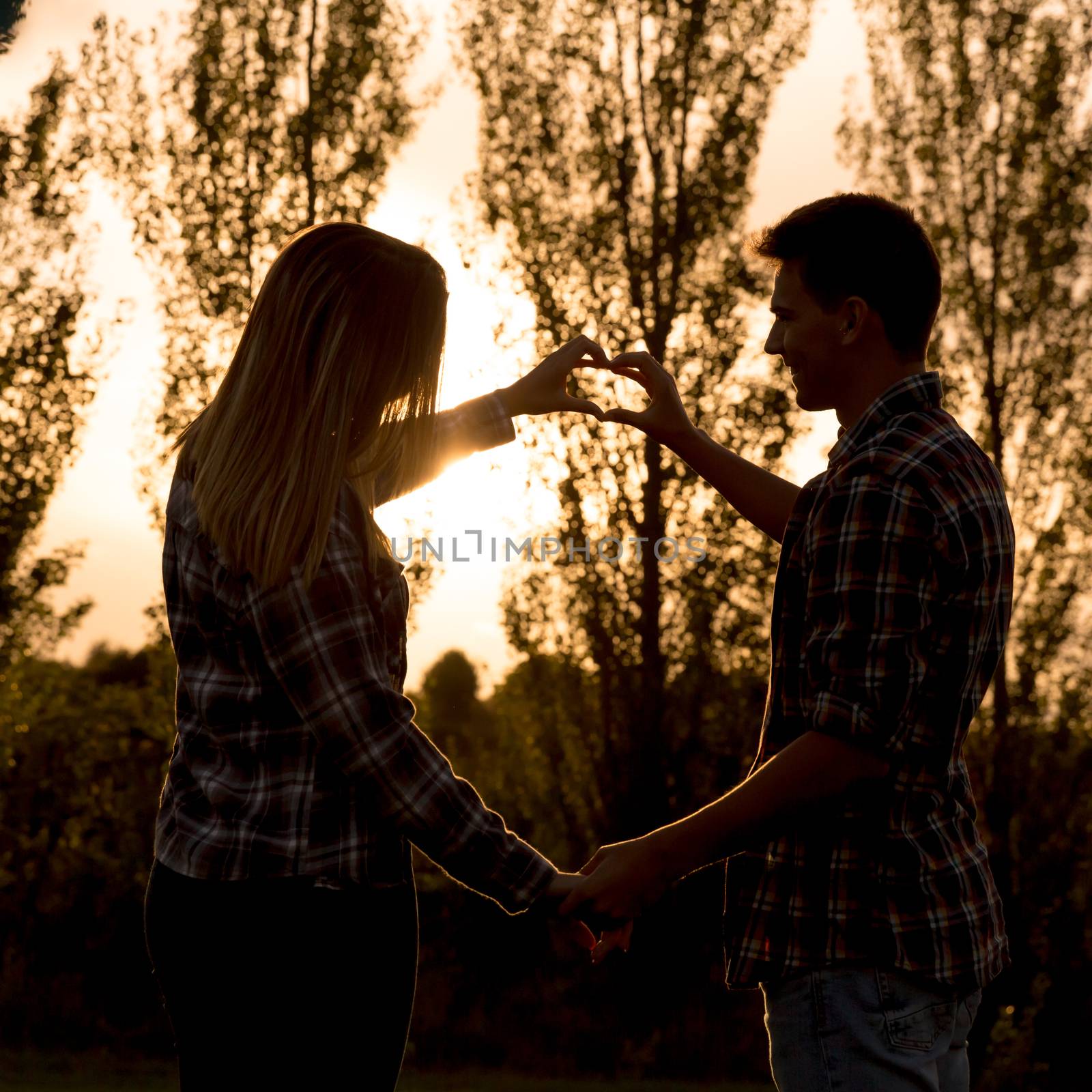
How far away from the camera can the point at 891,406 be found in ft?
6.56

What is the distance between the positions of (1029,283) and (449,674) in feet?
65.8

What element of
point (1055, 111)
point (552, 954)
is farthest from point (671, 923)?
point (1055, 111)

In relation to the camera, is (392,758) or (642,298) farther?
(642,298)

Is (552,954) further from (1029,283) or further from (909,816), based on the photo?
(909,816)

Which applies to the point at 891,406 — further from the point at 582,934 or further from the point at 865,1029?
the point at 582,934

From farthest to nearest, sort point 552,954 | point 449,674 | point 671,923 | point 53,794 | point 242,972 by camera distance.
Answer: point 449,674 → point 53,794 → point 552,954 → point 671,923 → point 242,972

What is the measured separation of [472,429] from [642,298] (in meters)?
9.18

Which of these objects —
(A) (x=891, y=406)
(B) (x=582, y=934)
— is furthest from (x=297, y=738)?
(A) (x=891, y=406)

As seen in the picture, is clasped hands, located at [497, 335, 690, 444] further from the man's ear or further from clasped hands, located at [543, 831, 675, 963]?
clasped hands, located at [543, 831, 675, 963]

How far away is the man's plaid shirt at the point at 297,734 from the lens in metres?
1.82

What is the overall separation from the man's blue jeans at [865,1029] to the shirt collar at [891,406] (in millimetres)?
774

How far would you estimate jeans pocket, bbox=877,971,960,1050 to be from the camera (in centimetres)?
179

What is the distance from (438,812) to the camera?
1.93 metres

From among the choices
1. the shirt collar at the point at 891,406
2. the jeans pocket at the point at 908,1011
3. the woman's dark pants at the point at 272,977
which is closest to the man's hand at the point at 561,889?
the woman's dark pants at the point at 272,977
